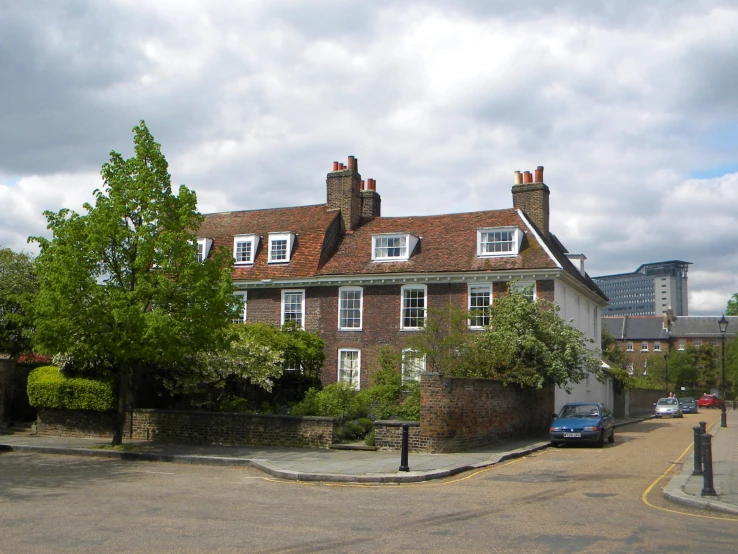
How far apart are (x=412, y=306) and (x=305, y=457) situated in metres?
13.6

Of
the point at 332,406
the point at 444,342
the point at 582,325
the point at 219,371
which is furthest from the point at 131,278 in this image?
the point at 582,325

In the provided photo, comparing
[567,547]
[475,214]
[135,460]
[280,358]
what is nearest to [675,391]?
[475,214]

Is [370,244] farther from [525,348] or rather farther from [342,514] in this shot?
[342,514]

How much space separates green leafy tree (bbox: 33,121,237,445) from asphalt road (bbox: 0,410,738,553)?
3.58 meters

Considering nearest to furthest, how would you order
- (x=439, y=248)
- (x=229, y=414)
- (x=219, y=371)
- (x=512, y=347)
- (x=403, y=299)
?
(x=229, y=414), (x=219, y=371), (x=512, y=347), (x=403, y=299), (x=439, y=248)

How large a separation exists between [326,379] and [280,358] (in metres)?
6.81

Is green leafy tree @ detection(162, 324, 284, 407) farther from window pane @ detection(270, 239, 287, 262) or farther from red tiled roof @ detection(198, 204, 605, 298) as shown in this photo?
window pane @ detection(270, 239, 287, 262)

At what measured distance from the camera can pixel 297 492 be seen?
41.6 feet

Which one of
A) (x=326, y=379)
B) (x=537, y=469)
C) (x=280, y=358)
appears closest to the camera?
(x=537, y=469)

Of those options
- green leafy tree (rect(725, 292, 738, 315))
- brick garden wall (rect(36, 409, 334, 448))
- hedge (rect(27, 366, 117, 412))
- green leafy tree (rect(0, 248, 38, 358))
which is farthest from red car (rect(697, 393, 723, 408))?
hedge (rect(27, 366, 117, 412))

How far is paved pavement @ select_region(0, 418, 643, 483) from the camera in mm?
14789

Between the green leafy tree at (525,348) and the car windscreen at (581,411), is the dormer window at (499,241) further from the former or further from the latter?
the car windscreen at (581,411)

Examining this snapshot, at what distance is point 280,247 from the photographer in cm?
3359

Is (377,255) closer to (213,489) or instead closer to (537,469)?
(537,469)
